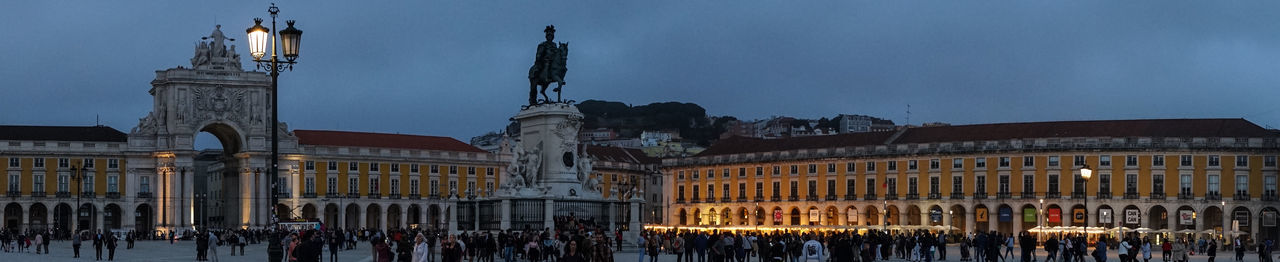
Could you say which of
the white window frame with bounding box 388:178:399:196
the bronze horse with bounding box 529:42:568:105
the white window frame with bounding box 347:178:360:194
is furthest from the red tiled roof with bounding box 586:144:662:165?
the bronze horse with bounding box 529:42:568:105

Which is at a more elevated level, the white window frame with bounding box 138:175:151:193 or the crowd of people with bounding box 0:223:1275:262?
the white window frame with bounding box 138:175:151:193

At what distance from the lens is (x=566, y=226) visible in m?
38.7

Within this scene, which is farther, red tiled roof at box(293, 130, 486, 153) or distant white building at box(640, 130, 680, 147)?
distant white building at box(640, 130, 680, 147)

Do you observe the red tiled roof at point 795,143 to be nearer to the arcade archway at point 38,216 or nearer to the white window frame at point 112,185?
the white window frame at point 112,185

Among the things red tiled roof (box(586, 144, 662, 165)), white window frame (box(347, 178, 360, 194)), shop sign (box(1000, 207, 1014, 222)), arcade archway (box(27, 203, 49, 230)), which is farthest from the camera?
red tiled roof (box(586, 144, 662, 165))

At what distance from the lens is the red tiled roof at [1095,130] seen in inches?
3597

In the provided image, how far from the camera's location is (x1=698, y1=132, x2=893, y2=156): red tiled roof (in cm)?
10406

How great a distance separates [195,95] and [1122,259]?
73084 millimetres

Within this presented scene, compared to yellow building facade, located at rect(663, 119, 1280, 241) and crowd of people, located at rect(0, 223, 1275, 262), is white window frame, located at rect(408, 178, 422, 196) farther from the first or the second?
crowd of people, located at rect(0, 223, 1275, 262)

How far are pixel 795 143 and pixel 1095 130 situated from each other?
19804mm

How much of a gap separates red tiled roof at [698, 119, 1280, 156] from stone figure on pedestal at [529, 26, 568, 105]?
5652cm

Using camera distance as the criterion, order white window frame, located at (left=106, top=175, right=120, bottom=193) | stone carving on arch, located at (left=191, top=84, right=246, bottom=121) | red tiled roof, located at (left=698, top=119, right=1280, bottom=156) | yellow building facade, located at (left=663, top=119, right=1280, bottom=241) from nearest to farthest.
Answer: yellow building facade, located at (left=663, top=119, right=1280, bottom=241), red tiled roof, located at (left=698, top=119, right=1280, bottom=156), stone carving on arch, located at (left=191, top=84, right=246, bottom=121), white window frame, located at (left=106, top=175, right=120, bottom=193)

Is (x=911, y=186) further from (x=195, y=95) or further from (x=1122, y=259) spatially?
(x=1122, y=259)

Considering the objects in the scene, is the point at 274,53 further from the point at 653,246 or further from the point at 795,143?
the point at 795,143
